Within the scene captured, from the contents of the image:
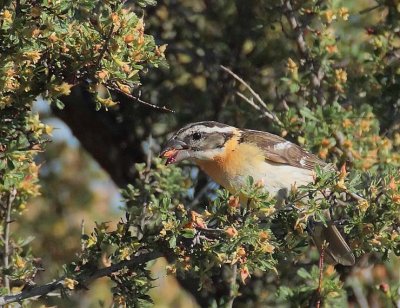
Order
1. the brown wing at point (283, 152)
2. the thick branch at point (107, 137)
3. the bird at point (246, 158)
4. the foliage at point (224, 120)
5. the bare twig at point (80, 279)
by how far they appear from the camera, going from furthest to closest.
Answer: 1. the thick branch at point (107, 137)
2. the brown wing at point (283, 152)
3. the bird at point (246, 158)
4. the bare twig at point (80, 279)
5. the foliage at point (224, 120)

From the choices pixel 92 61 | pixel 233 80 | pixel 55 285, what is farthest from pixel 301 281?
pixel 92 61

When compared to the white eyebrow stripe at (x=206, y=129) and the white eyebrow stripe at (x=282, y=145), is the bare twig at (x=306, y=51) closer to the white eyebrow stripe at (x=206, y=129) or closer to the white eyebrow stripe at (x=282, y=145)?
the white eyebrow stripe at (x=282, y=145)

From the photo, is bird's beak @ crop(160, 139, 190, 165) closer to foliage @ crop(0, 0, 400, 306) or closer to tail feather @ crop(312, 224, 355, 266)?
foliage @ crop(0, 0, 400, 306)

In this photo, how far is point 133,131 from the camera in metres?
6.38

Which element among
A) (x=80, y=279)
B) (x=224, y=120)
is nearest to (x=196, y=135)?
(x=224, y=120)

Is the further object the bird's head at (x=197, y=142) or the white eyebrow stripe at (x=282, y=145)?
the white eyebrow stripe at (x=282, y=145)

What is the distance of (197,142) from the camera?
4996 millimetres

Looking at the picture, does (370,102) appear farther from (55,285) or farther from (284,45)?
(55,285)

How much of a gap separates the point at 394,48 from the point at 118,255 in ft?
7.68

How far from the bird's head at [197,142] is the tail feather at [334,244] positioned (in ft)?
2.36

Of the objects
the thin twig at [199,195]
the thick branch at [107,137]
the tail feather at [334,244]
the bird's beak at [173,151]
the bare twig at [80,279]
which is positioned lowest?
the tail feather at [334,244]

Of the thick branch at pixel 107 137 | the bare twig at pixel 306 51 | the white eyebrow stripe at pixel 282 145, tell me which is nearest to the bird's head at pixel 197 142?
the white eyebrow stripe at pixel 282 145

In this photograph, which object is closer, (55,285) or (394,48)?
(55,285)

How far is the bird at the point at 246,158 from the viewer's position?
4.89 m
